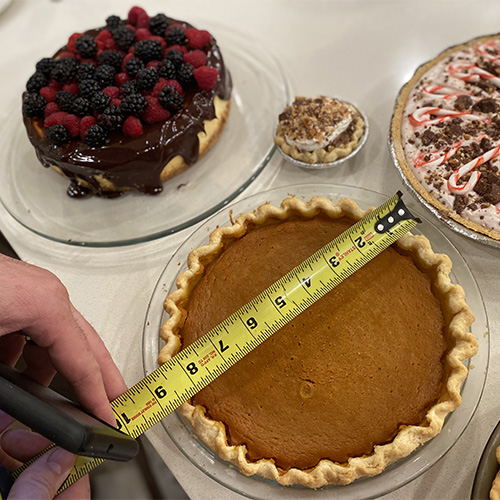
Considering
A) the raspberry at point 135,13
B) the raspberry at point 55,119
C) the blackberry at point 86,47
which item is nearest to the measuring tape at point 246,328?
the raspberry at point 55,119

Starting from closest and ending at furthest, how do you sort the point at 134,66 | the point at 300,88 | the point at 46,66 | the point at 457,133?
1. the point at 457,133
2. the point at 134,66
3. the point at 46,66
4. the point at 300,88

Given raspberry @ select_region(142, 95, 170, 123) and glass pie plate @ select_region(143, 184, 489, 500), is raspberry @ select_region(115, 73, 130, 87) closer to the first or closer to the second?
raspberry @ select_region(142, 95, 170, 123)

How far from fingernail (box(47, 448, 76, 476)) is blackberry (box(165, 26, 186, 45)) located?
1950 millimetres

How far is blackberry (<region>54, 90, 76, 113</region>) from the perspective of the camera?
2.17m

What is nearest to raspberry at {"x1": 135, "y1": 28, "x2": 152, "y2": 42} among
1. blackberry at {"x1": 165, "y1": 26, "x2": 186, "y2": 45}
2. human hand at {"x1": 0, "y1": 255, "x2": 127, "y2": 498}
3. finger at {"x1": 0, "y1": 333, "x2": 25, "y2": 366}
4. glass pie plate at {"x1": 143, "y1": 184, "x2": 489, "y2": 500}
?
blackberry at {"x1": 165, "y1": 26, "x2": 186, "y2": 45}

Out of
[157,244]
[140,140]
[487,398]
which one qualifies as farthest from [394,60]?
[487,398]

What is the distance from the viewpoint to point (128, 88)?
2.14m

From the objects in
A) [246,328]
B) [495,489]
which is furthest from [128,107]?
[495,489]

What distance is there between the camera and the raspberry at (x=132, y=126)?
208cm

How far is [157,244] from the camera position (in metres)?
2.22

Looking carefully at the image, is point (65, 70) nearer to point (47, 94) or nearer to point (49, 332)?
point (47, 94)

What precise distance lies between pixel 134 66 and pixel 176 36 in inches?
11.8

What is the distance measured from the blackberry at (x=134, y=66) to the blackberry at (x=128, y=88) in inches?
3.4

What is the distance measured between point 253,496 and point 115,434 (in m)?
0.55
